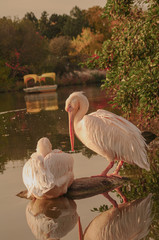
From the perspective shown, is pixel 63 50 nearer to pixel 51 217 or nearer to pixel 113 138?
pixel 113 138

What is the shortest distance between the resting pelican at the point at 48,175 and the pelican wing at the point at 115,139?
48cm

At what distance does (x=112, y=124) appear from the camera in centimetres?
459

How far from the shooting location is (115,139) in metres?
4.50

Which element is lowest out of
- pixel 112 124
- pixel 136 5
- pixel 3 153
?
pixel 3 153

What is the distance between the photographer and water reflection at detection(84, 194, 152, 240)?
3.25 m

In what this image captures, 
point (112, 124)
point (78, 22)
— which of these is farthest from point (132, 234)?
point (78, 22)

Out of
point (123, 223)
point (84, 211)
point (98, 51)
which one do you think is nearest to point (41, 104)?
point (98, 51)

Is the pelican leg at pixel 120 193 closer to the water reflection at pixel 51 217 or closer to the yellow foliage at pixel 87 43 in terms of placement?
the water reflection at pixel 51 217

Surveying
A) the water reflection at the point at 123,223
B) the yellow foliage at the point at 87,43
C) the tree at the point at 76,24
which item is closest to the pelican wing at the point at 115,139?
the water reflection at the point at 123,223

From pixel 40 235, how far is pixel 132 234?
2.90 ft

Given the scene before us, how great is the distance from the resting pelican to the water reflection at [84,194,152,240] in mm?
673

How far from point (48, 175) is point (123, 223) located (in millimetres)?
1025

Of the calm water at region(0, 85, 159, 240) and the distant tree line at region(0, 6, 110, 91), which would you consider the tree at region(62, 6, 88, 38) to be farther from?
the calm water at region(0, 85, 159, 240)

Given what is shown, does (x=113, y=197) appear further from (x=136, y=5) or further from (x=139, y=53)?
(x=136, y=5)
